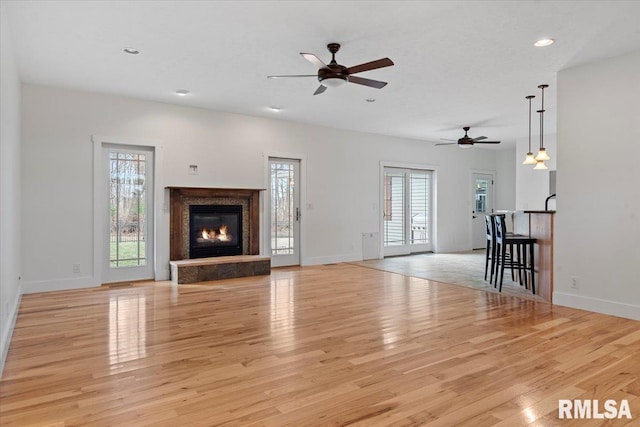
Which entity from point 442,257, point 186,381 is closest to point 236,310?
point 186,381

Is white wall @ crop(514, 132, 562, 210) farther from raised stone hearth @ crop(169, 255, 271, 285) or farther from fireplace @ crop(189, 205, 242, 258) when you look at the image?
fireplace @ crop(189, 205, 242, 258)

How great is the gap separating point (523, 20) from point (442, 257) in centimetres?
635

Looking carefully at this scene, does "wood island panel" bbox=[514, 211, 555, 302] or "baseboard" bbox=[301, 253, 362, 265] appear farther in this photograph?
"baseboard" bbox=[301, 253, 362, 265]

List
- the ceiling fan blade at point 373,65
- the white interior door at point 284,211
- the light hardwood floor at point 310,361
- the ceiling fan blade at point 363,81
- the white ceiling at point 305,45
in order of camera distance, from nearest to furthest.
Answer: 1. the light hardwood floor at point 310,361
2. the white ceiling at point 305,45
3. the ceiling fan blade at point 373,65
4. the ceiling fan blade at point 363,81
5. the white interior door at point 284,211

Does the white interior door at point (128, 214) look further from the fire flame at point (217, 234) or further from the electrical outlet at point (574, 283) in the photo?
the electrical outlet at point (574, 283)

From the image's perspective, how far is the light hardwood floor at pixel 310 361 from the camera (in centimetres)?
223

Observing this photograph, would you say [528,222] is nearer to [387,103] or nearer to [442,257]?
[387,103]

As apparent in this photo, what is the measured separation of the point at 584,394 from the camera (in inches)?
95.6

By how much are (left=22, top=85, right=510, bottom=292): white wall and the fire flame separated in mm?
672

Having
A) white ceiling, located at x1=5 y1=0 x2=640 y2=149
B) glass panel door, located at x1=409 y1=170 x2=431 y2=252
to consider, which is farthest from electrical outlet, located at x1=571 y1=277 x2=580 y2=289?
glass panel door, located at x1=409 y1=170 x2=431 y2=252

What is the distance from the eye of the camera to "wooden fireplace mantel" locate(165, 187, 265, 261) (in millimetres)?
6496

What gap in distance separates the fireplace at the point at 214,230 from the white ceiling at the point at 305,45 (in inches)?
70.4

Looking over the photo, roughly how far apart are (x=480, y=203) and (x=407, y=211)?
2652 mm

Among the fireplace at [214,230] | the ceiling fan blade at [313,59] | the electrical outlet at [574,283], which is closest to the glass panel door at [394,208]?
the fireplace at [214,230]
